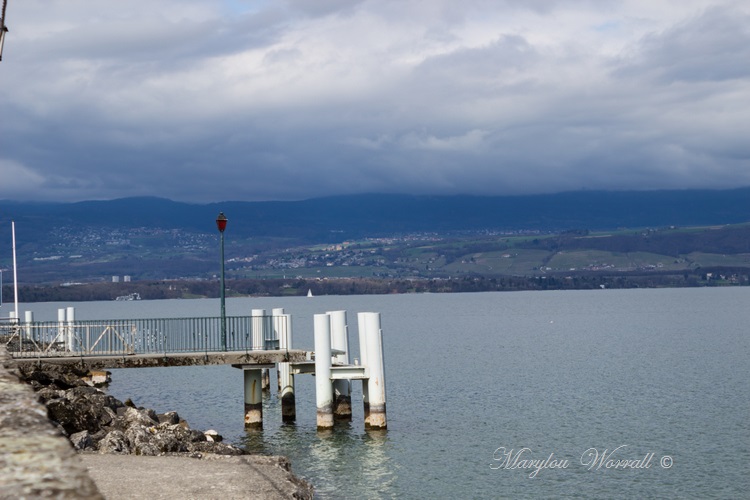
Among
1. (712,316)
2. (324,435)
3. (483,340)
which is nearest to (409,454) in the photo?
(324,435)

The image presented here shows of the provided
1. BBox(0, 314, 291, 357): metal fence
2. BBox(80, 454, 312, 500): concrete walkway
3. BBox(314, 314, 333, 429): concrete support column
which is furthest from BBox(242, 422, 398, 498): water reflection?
BBox(80, 454, 312, 500): concrete walkway

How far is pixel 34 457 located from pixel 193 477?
44.7 feet

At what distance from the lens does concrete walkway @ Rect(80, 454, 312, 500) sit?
16438 millimetres

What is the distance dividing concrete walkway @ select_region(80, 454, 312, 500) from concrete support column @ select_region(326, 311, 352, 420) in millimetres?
11654

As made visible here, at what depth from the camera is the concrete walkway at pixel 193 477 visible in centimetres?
1644

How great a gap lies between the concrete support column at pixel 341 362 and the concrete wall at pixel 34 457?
27.4 m

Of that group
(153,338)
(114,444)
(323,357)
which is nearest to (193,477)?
(114,444)

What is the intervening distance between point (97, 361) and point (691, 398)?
26.4 metres

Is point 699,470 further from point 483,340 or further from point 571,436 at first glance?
point 483,340

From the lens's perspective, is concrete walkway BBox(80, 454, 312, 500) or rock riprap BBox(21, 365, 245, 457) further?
rock riprap BBox(21, 365, 245, 457)

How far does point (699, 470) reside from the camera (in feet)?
86.5

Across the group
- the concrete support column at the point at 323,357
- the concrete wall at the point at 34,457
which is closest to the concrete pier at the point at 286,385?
the concrete support column at the point at 323,357

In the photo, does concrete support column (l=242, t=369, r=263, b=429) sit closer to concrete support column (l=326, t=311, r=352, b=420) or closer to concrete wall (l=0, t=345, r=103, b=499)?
concrete support column (l=326, t=311, r=352, b=420)

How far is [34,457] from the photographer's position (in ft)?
15.6
